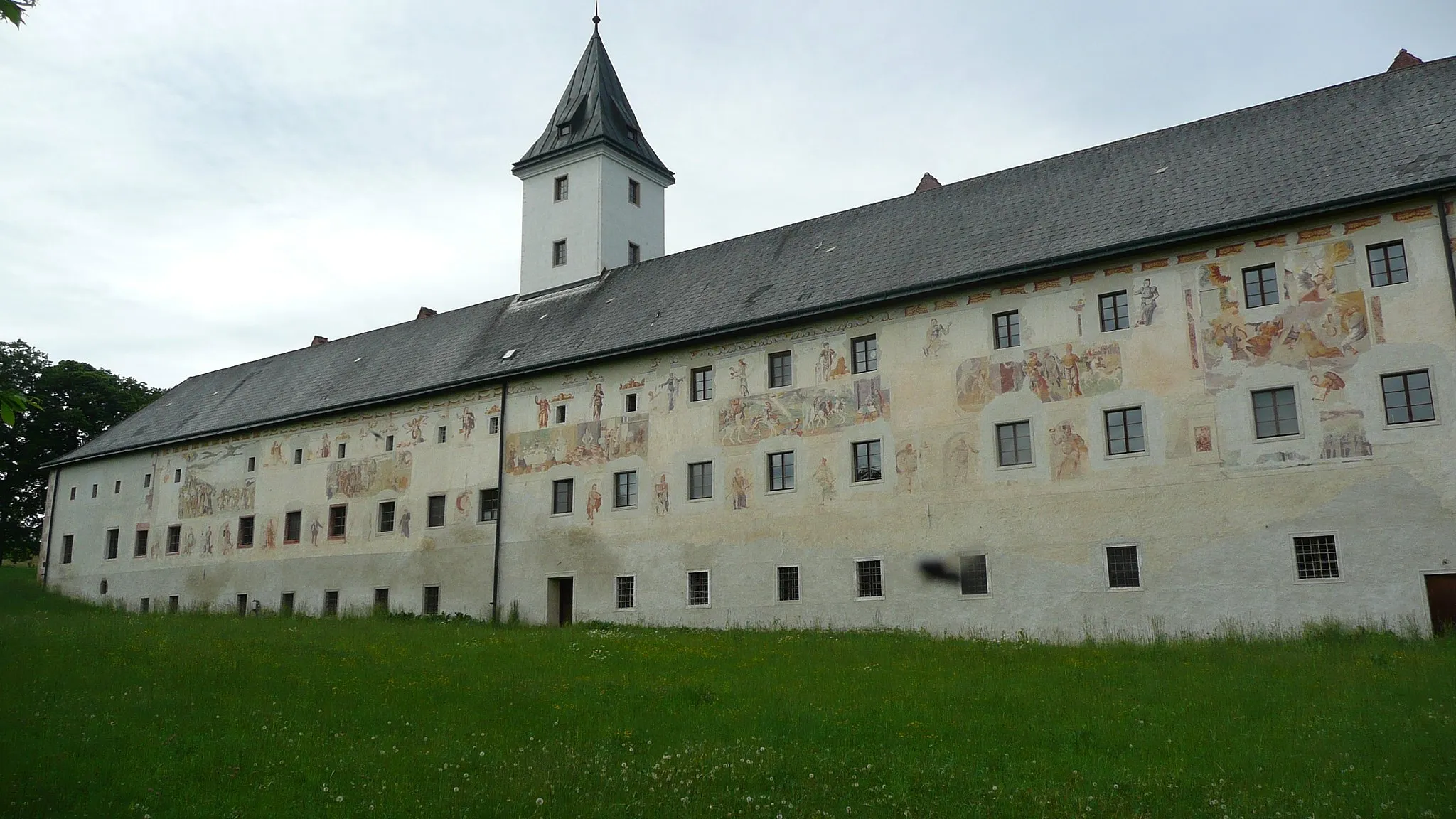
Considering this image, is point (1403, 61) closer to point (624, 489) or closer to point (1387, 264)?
point (1387, 264)

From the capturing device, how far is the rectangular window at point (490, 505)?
32.2 metres

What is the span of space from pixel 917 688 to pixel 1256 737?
4.65 meters

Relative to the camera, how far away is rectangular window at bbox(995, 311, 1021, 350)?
80.2 ft

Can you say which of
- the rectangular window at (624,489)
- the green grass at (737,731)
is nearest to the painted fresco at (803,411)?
the rectangular window at (624,489)

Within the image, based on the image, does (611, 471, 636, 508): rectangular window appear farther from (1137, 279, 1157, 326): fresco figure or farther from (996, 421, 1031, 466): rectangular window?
(1137, 279, 1157, 326): fresco figure

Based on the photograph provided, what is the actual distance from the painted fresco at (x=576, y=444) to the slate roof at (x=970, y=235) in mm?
1878

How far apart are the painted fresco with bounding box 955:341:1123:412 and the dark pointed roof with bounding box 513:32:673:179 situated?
1951 cm

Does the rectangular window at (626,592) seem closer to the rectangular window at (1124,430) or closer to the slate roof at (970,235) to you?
the slate roof at (970,235)

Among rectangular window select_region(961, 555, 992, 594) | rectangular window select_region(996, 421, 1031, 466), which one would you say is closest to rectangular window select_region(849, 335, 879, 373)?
rectangular window select_region(996, 421, 1031, 466)

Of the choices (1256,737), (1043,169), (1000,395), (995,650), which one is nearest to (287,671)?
(995,650)

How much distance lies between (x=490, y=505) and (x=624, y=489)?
4925 millimetres

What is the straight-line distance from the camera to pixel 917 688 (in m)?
15.7

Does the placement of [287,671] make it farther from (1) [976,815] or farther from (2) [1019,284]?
(2) [1019,284]

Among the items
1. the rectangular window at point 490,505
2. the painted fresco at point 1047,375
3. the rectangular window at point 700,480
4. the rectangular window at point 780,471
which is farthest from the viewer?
the rectangular window at point 490,505
